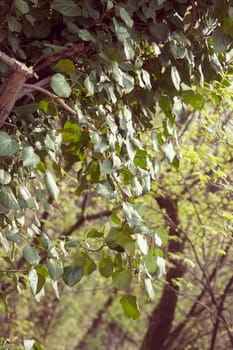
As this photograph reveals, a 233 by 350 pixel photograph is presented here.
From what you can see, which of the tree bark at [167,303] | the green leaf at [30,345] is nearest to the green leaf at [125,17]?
the green leaf at [30,345]

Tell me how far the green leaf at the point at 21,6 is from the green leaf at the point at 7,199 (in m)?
0.58

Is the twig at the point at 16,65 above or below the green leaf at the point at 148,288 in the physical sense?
above

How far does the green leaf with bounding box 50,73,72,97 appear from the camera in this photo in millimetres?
1804

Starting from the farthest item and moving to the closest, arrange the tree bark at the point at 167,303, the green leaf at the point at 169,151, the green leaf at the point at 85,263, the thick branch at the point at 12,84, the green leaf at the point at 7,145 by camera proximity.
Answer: the tree bark at the point at 167,303 → the green leaf at the point at 169,151 → the green leaf at the point at 85,263 → the thick branch at the point at 12,84 → the green leaf at the point at 7,145

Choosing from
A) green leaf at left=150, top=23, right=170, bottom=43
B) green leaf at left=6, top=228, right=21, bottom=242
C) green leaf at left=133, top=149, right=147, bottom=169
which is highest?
green leaf at left=150, top=23, right=170, bottom=43

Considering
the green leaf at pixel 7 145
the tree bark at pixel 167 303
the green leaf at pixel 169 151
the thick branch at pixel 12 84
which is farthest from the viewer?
the tree bark at pixel 167 303

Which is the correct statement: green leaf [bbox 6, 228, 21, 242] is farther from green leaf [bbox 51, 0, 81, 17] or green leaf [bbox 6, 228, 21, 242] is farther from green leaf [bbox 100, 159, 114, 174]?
green leaf [bbox 51, 0, 81, 17]

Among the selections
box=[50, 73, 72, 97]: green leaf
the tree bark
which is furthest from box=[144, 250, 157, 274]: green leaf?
the tree bark

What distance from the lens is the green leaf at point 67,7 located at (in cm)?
188

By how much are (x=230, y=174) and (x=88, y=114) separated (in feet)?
9.24

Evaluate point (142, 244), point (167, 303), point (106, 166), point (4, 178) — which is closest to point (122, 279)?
point (142, 244)

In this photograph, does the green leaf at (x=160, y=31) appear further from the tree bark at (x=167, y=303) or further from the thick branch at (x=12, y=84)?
the tree bark at (x=167, y=303)

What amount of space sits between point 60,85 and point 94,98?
0.32 m

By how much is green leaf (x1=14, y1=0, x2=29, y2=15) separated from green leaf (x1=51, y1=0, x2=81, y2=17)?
3.4 inches
